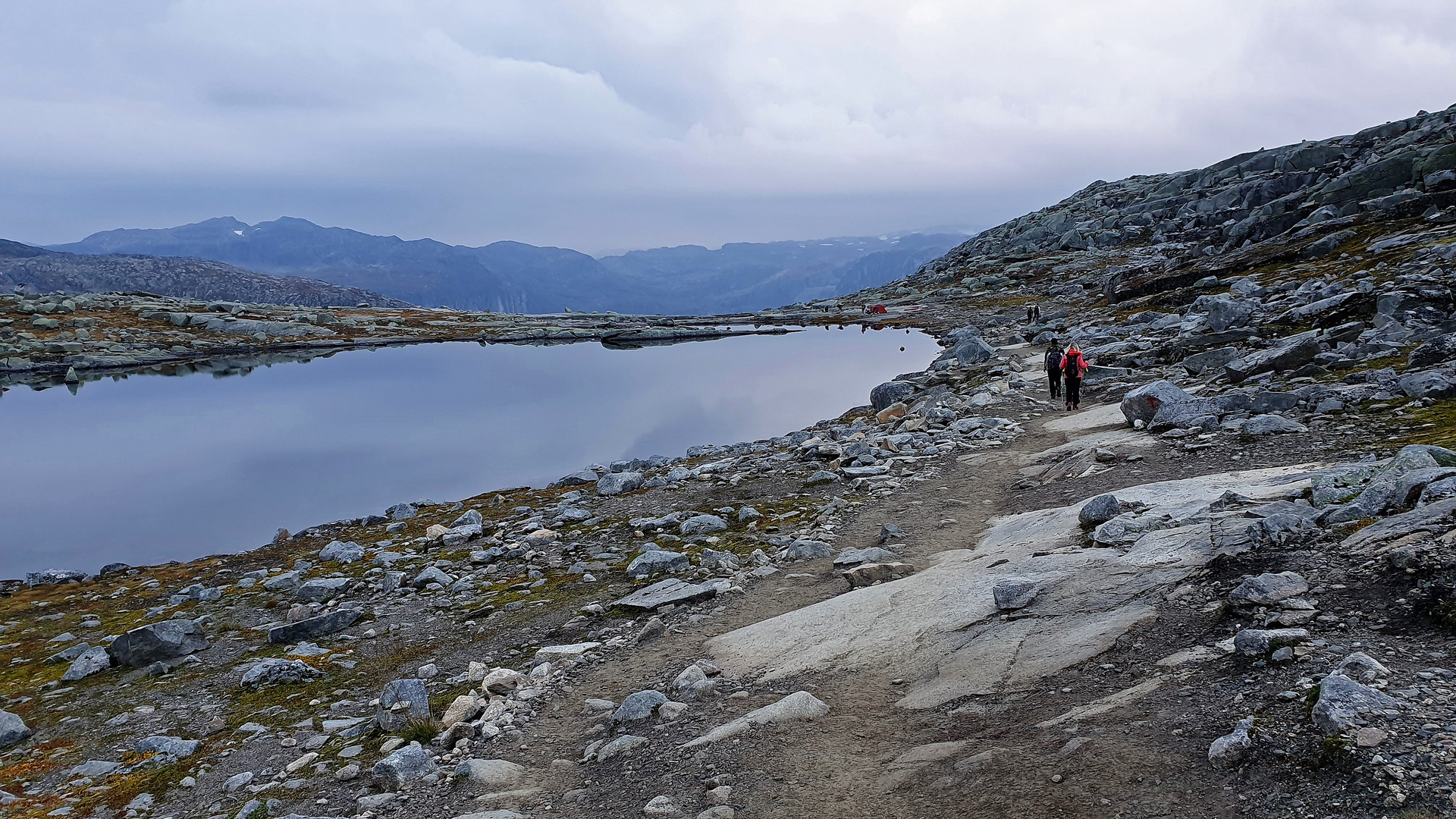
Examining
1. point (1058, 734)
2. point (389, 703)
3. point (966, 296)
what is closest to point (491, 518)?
point (389, 703)

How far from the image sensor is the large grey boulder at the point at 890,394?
1618 inches

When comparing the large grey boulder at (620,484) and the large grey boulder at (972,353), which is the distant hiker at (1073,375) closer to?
the large grey boulder at (620,484)

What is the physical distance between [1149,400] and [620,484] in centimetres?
1673

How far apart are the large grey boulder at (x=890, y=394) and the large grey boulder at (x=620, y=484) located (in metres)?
16.3

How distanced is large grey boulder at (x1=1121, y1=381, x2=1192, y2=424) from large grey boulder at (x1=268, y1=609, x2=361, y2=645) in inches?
825

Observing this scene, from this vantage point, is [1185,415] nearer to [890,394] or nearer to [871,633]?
[871,633]

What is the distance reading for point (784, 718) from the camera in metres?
9.59

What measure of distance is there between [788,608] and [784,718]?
4.80 meters

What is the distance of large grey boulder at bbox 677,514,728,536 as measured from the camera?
2102 cm

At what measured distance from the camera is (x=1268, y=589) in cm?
855

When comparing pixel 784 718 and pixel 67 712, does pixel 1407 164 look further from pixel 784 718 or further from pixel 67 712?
pixel 67 712

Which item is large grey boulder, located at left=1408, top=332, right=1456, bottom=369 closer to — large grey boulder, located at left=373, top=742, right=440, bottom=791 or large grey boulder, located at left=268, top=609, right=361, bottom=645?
large grey boulder, located at left=373, top=742, right=440, bottom=791

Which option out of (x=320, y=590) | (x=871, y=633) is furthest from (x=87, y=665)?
(x=871, y=633)

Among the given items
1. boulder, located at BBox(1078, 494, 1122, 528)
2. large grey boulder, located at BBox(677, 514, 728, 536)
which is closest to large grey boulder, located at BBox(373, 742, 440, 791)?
boulder, located at BBox(1078, 494, 1122, 528)
